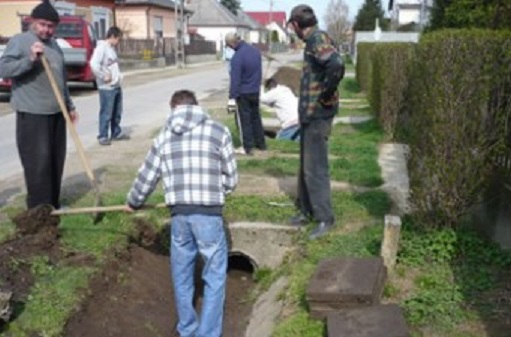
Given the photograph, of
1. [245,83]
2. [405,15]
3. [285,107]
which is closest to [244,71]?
[245,83]

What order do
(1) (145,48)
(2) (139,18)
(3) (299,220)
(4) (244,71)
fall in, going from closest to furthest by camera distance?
1. (3) (299,220)
2. (4) (244,71)
3. (1) (145,48)
4. (2) (139,18)

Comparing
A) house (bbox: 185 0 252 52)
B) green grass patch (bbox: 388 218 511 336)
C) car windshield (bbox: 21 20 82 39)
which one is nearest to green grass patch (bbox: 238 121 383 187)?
green grass patch (bbox: 388 218 511 336)

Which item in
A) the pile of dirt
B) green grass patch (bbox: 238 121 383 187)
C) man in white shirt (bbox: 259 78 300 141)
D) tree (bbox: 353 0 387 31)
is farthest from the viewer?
tree (bbox: 353 0 387 31)

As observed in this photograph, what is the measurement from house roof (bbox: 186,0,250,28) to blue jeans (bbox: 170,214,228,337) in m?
78.6

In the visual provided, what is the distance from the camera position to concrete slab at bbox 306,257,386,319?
14.2 ft

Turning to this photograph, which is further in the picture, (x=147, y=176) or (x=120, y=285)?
(x=120, y=285)

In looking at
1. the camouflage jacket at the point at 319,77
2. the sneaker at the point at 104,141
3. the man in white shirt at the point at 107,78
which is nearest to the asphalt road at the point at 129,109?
the sneaker at the point at 104,141

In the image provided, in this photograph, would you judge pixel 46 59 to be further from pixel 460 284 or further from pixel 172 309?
pixel 460 284

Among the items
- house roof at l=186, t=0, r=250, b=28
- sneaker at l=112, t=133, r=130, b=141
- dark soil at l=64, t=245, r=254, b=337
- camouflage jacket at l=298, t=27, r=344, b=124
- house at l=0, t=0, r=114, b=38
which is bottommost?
dark soil at l=64, t=245, r=254, b=337

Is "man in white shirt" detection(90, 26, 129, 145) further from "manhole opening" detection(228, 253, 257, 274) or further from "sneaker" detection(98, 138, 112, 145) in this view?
"manhole opening" detection(228, 253, 257, 274)

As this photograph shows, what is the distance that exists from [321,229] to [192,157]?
215 centimetres

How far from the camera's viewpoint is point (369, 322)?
399cm

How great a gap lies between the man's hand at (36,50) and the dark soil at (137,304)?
193 centimetres

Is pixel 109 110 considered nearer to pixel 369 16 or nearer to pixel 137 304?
pixel 137 304
